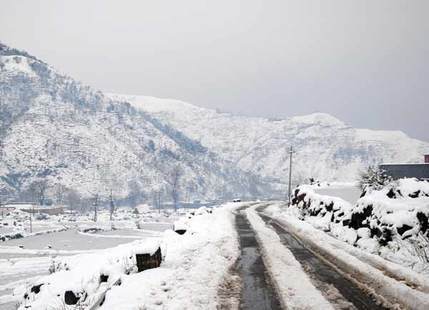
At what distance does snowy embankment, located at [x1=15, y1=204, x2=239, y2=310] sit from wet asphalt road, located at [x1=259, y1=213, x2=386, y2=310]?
7.71ft

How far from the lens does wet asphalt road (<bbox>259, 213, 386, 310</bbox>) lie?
8.00 metres

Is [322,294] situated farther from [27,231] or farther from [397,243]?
[27,231]

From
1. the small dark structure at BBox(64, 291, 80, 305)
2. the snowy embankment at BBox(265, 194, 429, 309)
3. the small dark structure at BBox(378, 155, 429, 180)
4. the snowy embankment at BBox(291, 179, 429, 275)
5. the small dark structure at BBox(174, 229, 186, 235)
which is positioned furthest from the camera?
the small dark structure at BBox(378, 155, 429, 180)

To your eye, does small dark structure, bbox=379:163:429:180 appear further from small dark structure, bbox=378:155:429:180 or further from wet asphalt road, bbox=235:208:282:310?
wet asphalt road, bbox=235:208:282:310

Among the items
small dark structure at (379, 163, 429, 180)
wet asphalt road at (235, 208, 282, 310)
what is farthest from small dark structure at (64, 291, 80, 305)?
small dark structure at (379, 163, 429, 180)

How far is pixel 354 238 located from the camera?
54.6 ft

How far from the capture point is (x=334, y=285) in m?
9.51

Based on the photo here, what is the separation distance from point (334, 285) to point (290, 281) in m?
1.03

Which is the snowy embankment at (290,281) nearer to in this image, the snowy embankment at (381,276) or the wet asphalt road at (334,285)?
the wet asphalt road at (334,285)

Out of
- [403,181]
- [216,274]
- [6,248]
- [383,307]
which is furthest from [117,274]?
[6,248]

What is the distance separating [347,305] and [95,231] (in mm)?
120093

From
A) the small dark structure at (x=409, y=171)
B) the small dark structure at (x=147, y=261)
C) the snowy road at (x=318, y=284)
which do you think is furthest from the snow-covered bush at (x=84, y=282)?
the small dark structure at (x=409, y=171)

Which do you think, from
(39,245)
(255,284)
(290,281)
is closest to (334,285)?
(290,281)

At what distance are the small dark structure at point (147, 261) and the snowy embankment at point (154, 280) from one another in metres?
0.15
